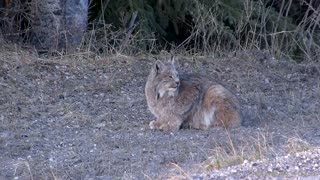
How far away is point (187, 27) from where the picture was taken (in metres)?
15.6

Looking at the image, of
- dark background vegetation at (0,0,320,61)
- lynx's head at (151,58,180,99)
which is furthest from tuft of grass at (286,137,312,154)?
dark background vegetation at (0,0,320,61)

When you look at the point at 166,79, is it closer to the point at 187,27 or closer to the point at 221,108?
the point at 221,108

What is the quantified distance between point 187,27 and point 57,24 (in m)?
2.83

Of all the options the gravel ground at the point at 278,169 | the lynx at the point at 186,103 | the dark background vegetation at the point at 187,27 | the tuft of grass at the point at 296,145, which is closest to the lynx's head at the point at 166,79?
the lynx at the point at 186,103

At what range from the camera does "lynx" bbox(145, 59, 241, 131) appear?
1041 centimetres

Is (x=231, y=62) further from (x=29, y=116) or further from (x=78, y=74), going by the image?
(x=29, y=116)

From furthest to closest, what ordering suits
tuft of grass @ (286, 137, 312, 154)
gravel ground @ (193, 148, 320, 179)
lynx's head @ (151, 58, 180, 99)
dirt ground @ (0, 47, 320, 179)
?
lynx's head @ (151, 58, 180, 99), dirt ground @ (0, 47, 320, 179), tuft of grass @ (286, 137, 312, 154), gravel ground @ (193, 148, 320, 179)

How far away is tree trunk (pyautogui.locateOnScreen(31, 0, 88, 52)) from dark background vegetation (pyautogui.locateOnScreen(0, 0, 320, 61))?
0.54 feet

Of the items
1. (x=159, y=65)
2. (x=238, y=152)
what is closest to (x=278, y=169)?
(x=238, y=152)

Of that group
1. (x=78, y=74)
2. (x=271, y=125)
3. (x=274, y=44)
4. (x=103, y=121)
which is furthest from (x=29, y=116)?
(x=274, y=44)

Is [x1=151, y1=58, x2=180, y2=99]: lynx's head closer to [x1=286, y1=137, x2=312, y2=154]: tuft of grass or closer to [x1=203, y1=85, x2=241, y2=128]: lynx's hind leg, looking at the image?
[x1=203, y1=85, x2=241, y2=128]: lynx's hind leg

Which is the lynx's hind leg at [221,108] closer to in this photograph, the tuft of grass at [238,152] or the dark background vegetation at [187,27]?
the tuft of grass at [238,152]

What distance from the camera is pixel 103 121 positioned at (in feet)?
35.6

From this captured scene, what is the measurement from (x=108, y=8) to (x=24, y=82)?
125 inches
